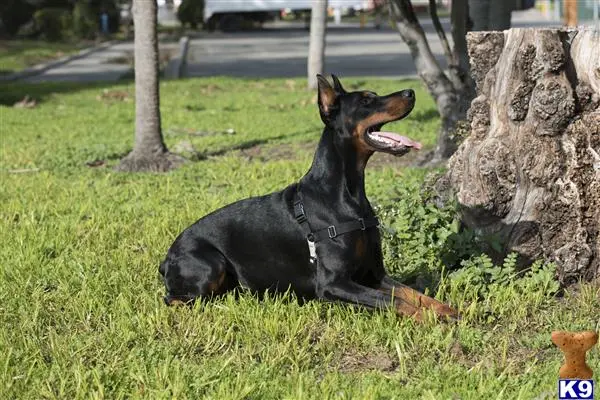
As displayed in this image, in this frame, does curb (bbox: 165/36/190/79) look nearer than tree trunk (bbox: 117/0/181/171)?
No

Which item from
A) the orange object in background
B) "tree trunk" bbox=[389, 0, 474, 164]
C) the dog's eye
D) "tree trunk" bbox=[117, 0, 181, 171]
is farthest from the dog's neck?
→ the orange object in background

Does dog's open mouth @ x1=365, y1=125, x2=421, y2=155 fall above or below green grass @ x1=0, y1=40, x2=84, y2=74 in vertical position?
above

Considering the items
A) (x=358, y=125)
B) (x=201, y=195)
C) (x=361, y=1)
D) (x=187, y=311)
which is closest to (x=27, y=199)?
(x=201, y=195)

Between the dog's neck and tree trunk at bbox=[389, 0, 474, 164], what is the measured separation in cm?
464

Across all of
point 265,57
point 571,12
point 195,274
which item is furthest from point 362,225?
point 571,12

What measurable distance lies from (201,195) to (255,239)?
3239 millimetres

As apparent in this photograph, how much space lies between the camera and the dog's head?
4832 mm

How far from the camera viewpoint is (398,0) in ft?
32.3

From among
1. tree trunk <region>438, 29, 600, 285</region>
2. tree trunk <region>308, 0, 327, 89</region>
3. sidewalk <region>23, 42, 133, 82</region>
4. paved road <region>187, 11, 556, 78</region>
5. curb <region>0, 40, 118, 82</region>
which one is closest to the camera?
tree trunk <region>438, 29, 600, 285</region>

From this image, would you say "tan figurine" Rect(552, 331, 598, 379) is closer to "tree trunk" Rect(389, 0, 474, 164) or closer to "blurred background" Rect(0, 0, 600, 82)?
"tree trunk" Rect(389, 0, 474, 164)

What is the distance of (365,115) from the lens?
4898 mm

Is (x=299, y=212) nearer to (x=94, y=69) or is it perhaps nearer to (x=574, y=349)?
(x=574, y=349)

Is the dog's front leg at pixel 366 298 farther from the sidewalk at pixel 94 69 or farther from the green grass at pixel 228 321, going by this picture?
the sidewalk at pixel 94 69

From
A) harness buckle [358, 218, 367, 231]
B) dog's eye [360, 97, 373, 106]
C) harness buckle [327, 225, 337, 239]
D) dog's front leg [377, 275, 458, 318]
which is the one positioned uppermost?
dog's eye [360, 97, 373, 106]
